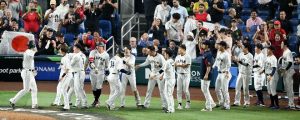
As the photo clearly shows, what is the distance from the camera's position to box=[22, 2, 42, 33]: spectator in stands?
29.2 meters

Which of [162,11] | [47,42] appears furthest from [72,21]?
[162,11]

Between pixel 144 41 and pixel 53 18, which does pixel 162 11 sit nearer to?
pixel 144 41

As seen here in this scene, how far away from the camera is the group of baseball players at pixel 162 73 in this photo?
20.5 m

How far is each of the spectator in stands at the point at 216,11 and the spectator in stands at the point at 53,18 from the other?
21.2 feet

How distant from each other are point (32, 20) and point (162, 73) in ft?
34.6

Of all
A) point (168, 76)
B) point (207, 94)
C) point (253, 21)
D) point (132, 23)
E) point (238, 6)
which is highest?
point (238, 6)

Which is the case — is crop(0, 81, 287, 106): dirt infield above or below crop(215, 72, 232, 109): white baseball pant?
below

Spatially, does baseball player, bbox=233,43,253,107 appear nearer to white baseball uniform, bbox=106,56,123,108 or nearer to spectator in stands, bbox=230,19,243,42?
spectator in stands, bbox=230,19,243,42

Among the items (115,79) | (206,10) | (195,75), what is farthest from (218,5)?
(115,79)

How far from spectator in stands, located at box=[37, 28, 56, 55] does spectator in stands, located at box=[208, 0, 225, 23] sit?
21.1 feet

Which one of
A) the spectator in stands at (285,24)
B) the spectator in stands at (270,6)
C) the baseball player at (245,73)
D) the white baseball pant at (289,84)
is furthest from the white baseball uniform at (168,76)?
the spectator in stands at (270,6)

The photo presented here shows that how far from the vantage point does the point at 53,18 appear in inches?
1160

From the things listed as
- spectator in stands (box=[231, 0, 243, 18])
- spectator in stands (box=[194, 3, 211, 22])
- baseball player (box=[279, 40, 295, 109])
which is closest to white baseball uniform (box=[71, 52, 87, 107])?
baseball player (box=[279, 40, 295, 109])

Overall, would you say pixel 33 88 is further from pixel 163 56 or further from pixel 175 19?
pixel 175 19
